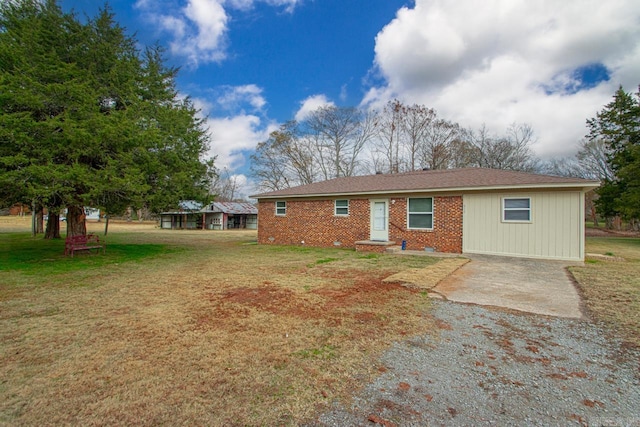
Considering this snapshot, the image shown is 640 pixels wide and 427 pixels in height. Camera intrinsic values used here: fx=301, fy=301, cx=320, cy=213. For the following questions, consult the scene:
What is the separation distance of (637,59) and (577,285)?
785 inches

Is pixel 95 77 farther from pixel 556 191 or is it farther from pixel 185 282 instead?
pixel 556 191

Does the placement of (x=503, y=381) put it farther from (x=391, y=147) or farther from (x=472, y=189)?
(x=391, y=147)

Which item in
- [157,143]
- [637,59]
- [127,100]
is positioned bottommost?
[157,143]

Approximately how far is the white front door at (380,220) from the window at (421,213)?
100 cm

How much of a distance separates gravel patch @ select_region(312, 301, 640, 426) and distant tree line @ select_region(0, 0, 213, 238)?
863 centimetres

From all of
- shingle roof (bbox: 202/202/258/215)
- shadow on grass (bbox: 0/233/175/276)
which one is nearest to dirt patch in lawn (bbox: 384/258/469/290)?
shadow on grass (bbox: 0/233/175/276)

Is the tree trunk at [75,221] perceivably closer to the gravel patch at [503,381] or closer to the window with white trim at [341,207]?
the window with white trim at [341,207]

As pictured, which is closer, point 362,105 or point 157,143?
point 157,143

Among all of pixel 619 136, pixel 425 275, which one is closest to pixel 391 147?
pixel 619 136

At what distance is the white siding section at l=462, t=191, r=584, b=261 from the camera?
934 centimetres

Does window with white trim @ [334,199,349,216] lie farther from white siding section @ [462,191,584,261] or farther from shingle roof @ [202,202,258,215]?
shingle roof @ [202,202,258,215]

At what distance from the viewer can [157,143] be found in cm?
949

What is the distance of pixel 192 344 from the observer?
11.0 feet

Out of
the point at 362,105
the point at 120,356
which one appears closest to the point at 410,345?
the point at 120,356
